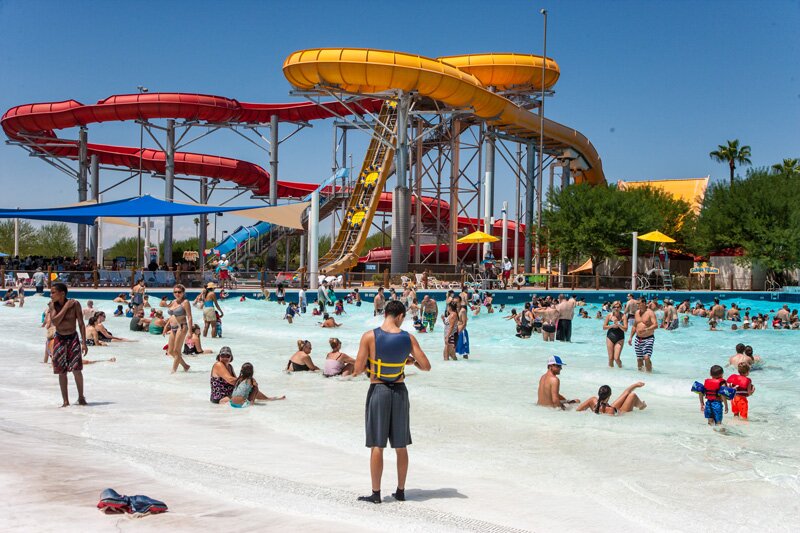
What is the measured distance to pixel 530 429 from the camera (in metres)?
8.38

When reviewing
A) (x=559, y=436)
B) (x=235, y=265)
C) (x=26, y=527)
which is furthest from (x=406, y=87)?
(x=26, y=527)

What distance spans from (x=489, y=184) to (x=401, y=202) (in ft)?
18.3

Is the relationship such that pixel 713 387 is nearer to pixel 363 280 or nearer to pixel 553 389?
pixel 553 389

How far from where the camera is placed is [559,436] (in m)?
8.05

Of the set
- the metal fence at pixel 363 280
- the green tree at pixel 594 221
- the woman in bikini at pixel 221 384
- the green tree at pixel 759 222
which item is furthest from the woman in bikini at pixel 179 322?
the green tree at pixel 759 222

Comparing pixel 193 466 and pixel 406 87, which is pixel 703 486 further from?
pixel 406 87

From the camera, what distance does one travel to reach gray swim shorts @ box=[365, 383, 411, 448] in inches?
191

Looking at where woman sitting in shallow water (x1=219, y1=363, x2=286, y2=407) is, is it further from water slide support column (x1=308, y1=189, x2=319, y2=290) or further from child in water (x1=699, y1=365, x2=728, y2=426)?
water slide support column (x1=308, y1=189, x2=319, y2=290)

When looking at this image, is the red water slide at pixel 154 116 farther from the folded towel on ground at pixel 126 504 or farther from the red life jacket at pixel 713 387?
the folded towel on ground at pixel 126 504

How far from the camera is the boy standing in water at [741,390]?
28.5 feet

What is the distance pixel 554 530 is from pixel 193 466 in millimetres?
2698

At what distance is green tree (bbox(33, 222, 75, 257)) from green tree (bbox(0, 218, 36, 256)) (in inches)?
23.9

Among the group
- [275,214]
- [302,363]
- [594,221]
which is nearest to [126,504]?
[302,363]

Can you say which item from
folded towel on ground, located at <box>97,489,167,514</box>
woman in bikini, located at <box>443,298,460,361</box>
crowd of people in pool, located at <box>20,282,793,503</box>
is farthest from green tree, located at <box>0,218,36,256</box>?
folded towel on ground, located at <box>97,489,167,514</box>
